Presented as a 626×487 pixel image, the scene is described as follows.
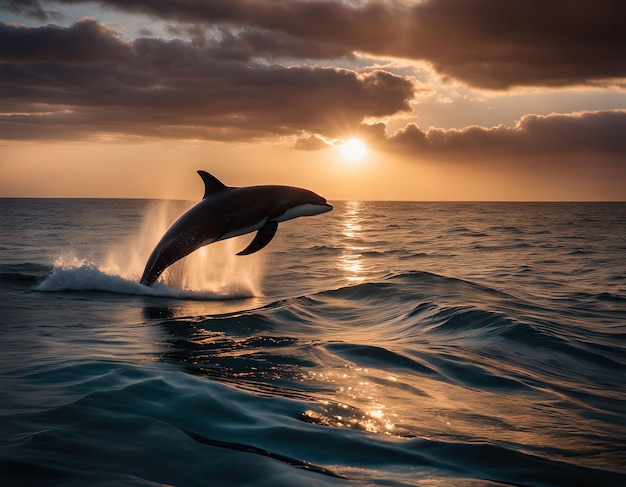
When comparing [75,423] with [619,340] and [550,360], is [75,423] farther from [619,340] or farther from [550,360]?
[619,340]

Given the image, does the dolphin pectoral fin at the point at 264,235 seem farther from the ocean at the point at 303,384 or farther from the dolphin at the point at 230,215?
the ocean at the point at 303,384

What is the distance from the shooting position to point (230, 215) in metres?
13.8

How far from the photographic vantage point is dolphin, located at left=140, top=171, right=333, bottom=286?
45.4ft

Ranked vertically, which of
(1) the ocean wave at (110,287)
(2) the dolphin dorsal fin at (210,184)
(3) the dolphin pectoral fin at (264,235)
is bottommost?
(1) the ocean wave at (110,287)

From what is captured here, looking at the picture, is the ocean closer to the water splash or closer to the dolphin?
the water splash

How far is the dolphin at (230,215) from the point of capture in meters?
13.8

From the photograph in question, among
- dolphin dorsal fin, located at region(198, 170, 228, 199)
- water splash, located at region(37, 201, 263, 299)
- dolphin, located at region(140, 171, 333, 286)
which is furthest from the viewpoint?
water splash, located at region(37, 201, 263, 299)

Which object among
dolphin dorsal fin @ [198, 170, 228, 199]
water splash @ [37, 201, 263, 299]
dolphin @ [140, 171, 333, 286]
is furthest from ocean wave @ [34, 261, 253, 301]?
dolphin dorsal fin @ [198, 170, 228, 199]

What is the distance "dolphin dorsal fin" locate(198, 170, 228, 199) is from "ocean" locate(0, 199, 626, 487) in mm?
2751

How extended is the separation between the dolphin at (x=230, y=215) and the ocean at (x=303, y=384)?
1.56 metres

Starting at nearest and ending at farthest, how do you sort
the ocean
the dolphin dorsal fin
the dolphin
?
the ocean → the dolphin → the dolphin dorsal fin

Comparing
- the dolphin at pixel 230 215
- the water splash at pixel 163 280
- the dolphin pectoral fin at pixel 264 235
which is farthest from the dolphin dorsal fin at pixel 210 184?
the water splash at pixel 163 280

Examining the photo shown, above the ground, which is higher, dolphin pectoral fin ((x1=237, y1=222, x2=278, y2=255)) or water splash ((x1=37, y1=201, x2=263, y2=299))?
dolphin pectoral fin ((x1=237, y1=222, x2=278, y2=255))

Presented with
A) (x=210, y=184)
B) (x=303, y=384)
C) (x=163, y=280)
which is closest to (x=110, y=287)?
(x=163, y=280)
